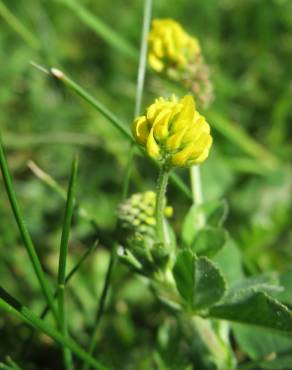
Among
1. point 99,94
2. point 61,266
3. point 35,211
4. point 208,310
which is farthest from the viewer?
point 99,94

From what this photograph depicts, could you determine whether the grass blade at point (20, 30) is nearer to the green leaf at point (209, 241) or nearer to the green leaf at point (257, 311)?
the green leaf at point (209, 241)

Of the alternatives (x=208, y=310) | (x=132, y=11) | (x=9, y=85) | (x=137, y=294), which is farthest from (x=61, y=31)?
(x=208, y=310)

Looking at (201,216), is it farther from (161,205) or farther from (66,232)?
(66,232)

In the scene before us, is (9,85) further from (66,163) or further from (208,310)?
(208,310)

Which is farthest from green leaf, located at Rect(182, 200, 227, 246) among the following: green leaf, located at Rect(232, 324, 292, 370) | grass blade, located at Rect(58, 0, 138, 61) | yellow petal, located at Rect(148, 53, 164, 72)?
grass blade, located at Rect(58, 0, 138, 61)

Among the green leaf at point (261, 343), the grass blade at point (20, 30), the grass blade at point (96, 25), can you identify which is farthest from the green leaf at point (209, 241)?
the grass blade at point (20, 30)

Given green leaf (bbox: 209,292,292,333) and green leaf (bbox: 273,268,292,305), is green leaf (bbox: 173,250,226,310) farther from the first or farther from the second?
green leaf (bbox: 273,268,292,305)
